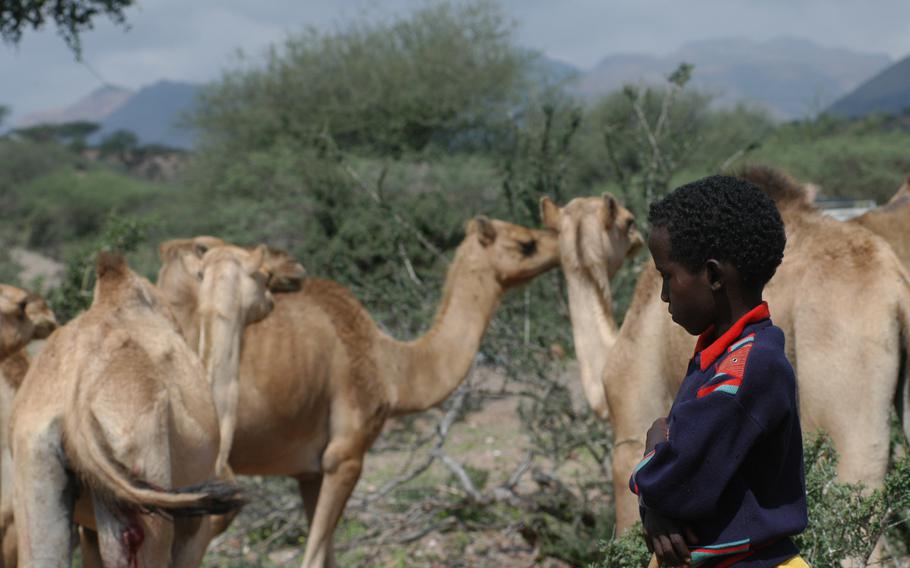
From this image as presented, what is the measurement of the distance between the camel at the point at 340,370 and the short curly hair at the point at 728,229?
4561 mm

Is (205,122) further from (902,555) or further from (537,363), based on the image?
(902,555)

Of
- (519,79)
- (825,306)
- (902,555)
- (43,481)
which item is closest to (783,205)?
(825,306)

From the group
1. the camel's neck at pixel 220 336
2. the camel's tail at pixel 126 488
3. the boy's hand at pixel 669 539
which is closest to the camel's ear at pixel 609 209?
the camel's neck at pixel 220 336

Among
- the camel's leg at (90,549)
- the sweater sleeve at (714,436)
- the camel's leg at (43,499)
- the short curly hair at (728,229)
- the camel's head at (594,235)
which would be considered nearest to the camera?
the sweater sleeve at (714,436)

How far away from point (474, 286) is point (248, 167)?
1445 cm

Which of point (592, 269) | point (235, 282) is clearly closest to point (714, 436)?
point (592, 269)

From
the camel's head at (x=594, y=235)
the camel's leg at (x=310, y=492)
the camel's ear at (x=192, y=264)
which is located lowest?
the camel's leg at (x=310, y=492)

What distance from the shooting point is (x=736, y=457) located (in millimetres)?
2496

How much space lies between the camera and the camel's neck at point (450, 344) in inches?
297

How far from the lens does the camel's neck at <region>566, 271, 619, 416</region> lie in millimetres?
5605

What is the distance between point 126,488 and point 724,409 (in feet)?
7.63

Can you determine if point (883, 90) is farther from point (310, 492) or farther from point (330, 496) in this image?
point (330, 496)

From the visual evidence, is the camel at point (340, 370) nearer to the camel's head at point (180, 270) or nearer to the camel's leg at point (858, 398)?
the camel's head at point (180, 270)

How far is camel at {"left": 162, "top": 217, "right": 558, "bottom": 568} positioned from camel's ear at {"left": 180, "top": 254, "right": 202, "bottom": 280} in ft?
1.99
